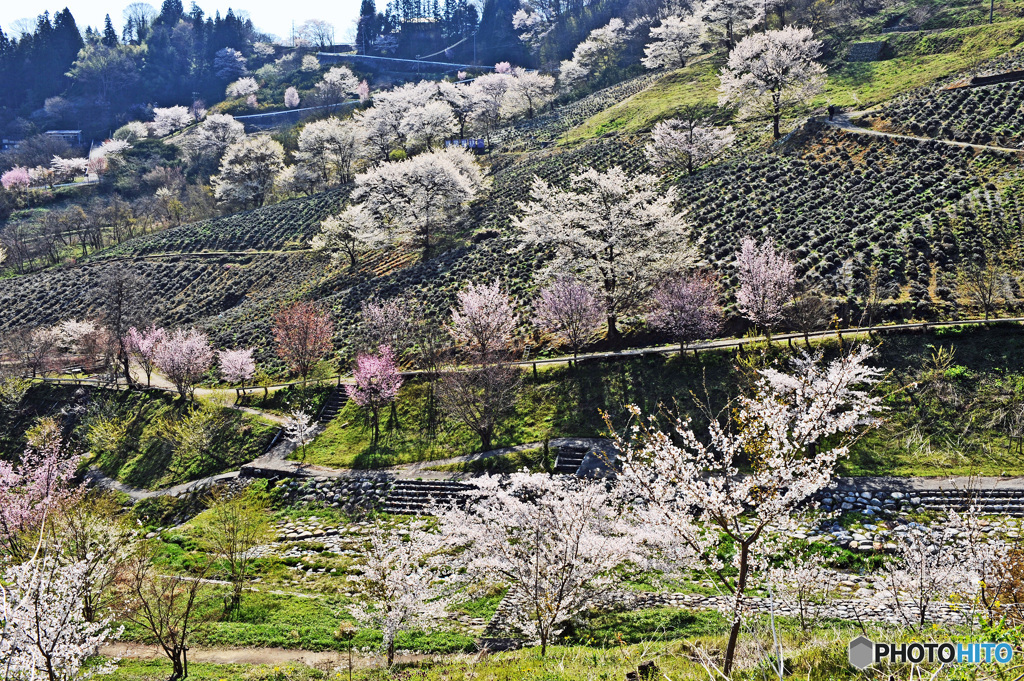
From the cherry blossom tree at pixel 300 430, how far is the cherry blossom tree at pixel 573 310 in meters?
16.9

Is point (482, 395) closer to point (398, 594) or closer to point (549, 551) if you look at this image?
point (398, 594)

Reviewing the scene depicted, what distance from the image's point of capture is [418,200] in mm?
56219

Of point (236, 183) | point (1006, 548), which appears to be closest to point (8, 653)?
point (1006, 548)

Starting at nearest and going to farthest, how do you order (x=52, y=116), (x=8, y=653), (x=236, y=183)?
(x=8, y=653) → (x=236, y=183) → (x=52, y=116)

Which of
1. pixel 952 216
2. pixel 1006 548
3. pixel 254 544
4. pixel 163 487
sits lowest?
Answer: pixel 163 487

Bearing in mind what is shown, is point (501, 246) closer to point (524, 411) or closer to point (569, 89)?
point (524, 411)

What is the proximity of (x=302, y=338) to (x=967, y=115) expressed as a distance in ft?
183

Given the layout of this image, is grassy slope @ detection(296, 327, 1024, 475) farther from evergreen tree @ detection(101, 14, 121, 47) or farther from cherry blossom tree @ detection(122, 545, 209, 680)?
evergreen tree @ detection(101, 14, 121, 47)

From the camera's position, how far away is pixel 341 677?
1371cm

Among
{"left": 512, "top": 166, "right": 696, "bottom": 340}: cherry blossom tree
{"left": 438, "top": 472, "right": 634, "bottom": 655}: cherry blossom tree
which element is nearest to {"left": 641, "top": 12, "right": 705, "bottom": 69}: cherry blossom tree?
{"left": 512, "top": 166, "right": 696, "bottom": 340}: cherry blossom tree

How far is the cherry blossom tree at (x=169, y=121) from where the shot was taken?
135500 millimetres

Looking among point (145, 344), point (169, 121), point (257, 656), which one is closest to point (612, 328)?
point (257, 656)

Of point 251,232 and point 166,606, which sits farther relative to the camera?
point 251,232

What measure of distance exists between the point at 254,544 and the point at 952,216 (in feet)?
145
